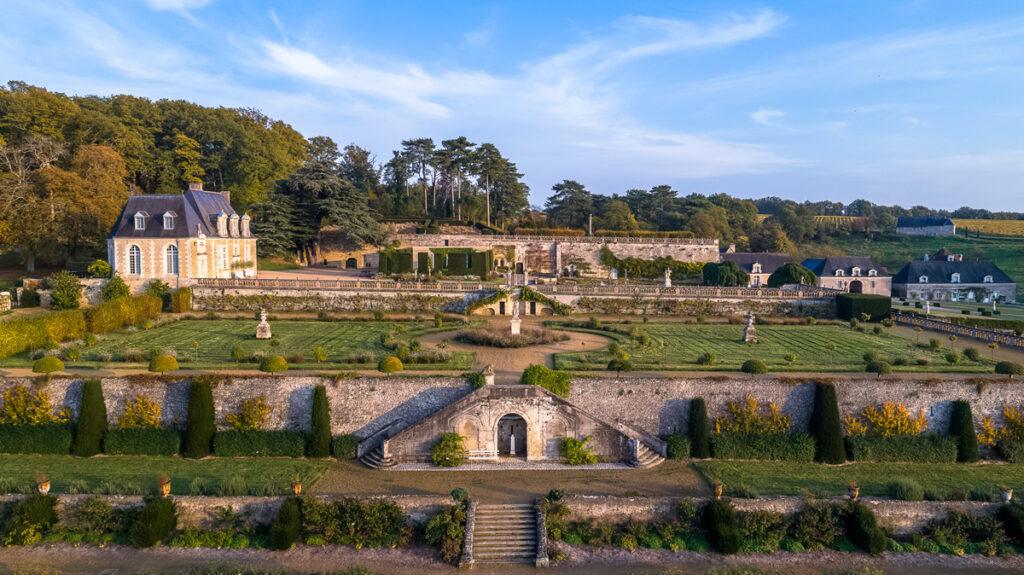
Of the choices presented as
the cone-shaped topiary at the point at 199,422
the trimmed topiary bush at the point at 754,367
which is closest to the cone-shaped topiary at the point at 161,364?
the cone-shaped topiary at the point at 199,422

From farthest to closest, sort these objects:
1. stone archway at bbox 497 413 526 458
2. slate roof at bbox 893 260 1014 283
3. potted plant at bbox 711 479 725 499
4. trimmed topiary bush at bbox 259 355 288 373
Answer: slate roof at bbox 893 260 1014 283 → trimmed topiary bush at bbox 259 355 288 373 → stone archway at bbox 497 413 526 458 → potted plant at bbox 711 479 725 499

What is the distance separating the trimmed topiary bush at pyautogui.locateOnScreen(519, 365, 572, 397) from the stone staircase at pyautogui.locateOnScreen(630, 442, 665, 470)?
127 inches

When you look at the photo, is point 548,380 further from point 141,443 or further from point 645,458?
point 141,443

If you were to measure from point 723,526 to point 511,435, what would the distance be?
7845 millimetres

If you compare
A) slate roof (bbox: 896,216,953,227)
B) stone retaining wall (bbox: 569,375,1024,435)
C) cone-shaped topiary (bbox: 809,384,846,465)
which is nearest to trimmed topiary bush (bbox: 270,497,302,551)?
stone retaining wall (bbox: 569,375,1024,435)

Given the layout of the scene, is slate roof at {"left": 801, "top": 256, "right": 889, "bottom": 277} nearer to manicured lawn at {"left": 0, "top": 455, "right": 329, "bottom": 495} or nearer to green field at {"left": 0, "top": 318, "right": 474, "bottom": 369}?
green field at {"left": 0, "top": 318, "right": 474, "bottom": 369}

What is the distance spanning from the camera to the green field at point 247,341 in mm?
25125

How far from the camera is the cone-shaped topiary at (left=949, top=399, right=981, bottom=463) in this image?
20.9 m

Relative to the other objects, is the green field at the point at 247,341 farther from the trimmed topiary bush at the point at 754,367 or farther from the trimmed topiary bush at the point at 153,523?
the trimmed topiary bush at the point at 754,367

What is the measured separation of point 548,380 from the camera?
21.3m

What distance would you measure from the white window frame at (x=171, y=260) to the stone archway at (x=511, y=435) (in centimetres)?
3357

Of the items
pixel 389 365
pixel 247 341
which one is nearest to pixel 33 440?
pixel 247 341

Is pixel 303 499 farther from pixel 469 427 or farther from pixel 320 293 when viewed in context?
pixel 320 293

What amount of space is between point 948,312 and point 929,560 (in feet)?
125
